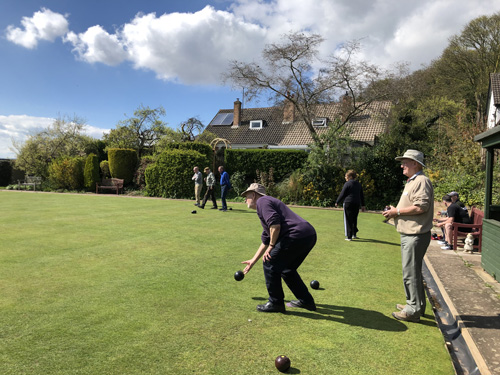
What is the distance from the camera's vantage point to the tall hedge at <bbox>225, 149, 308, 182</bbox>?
20.4 metres

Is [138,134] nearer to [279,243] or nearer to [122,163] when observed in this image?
[122,163]

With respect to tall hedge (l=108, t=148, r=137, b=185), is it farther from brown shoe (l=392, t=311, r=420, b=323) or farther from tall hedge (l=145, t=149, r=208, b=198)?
brown shoe (l=392, t=311, r=420, b=323)

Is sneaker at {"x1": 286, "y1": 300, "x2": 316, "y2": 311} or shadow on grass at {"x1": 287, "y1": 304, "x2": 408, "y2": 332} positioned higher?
sneaker at {"x1": 286, "y1": 300, "x2": 316, "y2": 311}

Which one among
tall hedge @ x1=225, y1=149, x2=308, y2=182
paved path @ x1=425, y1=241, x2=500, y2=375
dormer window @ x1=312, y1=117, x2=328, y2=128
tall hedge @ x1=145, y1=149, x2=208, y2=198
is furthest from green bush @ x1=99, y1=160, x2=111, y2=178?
paved path @ x1=425, y1=241, x2=500, y2=375

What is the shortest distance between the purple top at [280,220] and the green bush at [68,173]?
79.1 feet

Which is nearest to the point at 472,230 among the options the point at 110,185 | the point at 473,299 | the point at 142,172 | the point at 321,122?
the point at 473,299

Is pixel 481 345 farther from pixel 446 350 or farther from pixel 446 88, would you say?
pixel 446 88

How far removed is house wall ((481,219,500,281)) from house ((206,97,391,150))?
24.4 meters

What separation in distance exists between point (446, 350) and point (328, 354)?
119cm

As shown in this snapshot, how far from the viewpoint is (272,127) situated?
36844 mm

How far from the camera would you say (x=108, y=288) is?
474cm

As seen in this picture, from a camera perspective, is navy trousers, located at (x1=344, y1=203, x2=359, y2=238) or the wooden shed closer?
the wooden shed

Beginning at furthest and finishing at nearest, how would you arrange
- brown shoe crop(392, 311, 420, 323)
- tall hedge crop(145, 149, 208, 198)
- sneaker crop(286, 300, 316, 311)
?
tall hedge crop(145, 149, 208, 198)
sneaker crop(286, 300, 316, 311)
brown shoe crop(392, 311, 420, 323)

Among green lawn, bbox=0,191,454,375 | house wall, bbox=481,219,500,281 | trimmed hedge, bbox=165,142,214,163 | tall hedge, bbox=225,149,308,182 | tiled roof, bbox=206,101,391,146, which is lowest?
green lawn, bbox=0,191,454,375
